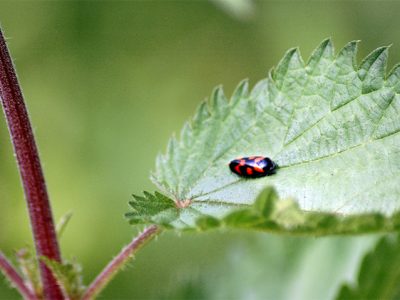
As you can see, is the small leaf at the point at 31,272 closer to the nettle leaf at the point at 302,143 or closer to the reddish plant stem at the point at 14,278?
the reddish plant stem at the point at 14,278

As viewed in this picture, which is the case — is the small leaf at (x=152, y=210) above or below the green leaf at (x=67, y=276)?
above

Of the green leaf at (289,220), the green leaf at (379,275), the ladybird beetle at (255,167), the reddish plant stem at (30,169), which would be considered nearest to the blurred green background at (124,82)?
the ladybird beetle at (255,167)

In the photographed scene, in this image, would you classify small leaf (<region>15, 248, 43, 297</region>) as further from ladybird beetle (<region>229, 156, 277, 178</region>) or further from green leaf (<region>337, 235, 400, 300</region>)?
green leaf (<region>337, 235, 400, 300</region>)

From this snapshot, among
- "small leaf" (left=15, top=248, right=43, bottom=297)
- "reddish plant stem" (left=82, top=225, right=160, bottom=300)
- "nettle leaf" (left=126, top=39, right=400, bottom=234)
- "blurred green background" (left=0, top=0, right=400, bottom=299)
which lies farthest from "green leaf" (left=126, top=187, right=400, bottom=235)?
"blurred green background" (left=0, top=0, right=400, bottom=299)

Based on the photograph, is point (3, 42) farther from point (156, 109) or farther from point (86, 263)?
point (156, 109)

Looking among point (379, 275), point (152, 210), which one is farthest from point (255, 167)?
point (379, 275)

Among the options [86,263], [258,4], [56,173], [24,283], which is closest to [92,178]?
[56,173]
